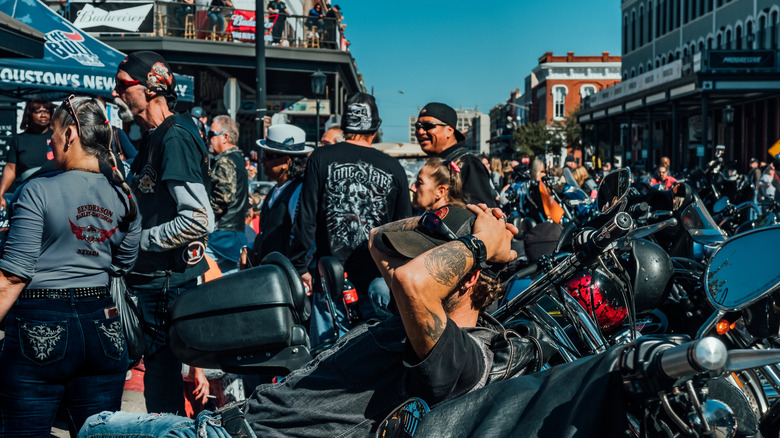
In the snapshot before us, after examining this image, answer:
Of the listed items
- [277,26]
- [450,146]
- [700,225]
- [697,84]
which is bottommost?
[700,225]

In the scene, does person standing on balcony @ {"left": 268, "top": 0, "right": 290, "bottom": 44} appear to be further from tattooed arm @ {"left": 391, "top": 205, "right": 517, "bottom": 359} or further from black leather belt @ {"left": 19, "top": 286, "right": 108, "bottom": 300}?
tattooed arm @ {"left": 391, "top": 205, "right": 517, "bottom": 359}

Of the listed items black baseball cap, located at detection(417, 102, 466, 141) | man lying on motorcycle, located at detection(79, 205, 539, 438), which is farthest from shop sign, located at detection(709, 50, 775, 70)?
man lying on motorcycle, located at detection(79, 205, 539, 438)

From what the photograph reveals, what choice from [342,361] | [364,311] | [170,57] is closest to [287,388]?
[342,361]

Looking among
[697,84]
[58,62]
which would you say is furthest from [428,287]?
[697,84]

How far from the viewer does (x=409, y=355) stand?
2104mm

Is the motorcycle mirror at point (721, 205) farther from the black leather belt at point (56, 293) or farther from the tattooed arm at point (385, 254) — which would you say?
the black leather belt at point (56, 293)

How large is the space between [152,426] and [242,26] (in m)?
19.3

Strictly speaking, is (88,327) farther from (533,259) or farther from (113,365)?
(533,259)

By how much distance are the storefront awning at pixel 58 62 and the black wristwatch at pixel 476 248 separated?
7.56 m

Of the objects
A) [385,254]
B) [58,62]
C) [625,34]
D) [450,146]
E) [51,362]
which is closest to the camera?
[385,254]

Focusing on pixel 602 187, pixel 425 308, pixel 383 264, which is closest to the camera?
pixel 425 308

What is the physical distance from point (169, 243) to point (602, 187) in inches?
73.3

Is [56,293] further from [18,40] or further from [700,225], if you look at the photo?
[18,40]

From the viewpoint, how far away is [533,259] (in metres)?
6.47
